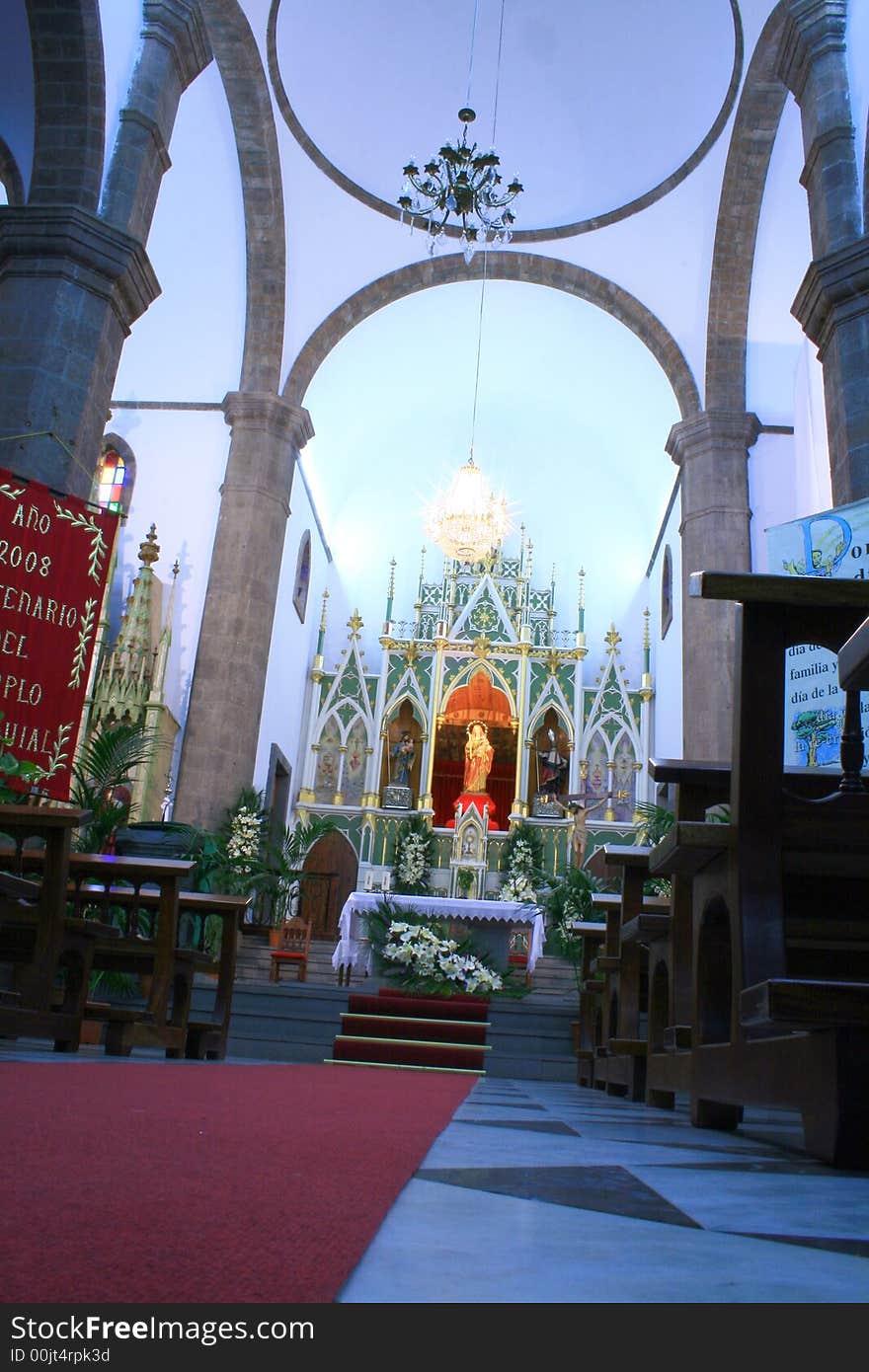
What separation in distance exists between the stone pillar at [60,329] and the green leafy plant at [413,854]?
25.2 ft

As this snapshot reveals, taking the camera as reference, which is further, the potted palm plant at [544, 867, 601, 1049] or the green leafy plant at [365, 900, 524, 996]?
the potted palm plant at [544, 867, 601, 1049]

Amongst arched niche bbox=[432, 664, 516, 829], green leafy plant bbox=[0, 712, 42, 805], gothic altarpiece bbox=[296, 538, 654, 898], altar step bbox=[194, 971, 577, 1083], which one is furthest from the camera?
arched niche bbox=[432, 664, 516, 829]

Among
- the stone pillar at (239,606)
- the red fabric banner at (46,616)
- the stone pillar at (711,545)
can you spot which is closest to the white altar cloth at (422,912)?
the stone pillar at (239,606)

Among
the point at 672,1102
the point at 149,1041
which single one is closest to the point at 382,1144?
the point at 672,1102

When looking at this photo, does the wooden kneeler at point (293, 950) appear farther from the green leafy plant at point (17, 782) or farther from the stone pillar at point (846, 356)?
the stone pillar at point (846, 356)

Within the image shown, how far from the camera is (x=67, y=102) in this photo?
27.7ft

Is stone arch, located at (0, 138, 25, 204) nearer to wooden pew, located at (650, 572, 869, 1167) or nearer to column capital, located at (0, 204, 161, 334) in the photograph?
column capital, located at (0, 204, 161, 334)

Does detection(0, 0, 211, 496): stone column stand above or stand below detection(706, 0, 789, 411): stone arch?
below

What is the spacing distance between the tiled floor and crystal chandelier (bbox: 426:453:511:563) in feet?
36.7

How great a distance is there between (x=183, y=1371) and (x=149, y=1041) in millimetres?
4738

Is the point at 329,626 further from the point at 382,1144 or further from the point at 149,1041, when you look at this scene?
the point at 382,1144

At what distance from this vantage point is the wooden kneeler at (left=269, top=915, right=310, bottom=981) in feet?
31.0

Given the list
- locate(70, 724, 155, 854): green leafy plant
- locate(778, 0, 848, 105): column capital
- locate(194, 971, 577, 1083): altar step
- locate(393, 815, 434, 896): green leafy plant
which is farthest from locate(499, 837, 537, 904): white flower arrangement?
locate(778, 0, 848, 105): column capital

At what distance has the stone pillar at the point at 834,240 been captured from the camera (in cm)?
766
